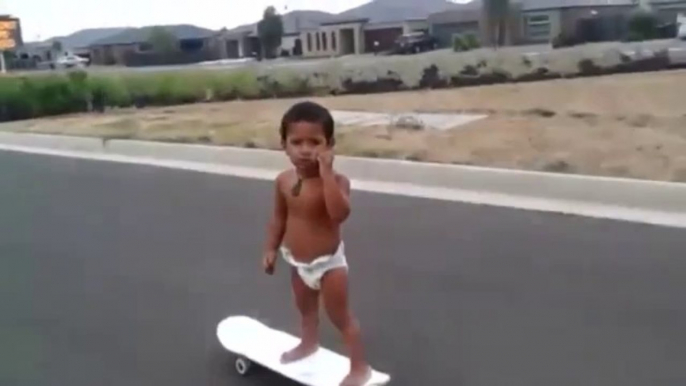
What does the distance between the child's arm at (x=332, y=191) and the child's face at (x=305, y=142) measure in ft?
0.20

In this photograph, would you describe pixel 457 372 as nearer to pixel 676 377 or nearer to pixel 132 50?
pixel 676 377

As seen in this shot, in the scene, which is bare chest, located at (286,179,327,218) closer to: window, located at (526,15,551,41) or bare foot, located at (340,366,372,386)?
bare foot, located at (340,366,372,386)

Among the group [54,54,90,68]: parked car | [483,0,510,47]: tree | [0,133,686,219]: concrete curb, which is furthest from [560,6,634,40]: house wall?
[54,54,90,68]: parked car

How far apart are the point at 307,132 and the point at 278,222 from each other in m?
0.58

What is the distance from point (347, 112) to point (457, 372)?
44.6ft

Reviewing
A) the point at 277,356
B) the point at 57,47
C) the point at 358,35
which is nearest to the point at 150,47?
the point at 57,47

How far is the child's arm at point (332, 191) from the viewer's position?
4004 mm

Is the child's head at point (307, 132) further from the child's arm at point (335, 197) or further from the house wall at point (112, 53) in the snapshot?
the house wall at point (112, 53)

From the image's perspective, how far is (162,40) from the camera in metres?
39.2

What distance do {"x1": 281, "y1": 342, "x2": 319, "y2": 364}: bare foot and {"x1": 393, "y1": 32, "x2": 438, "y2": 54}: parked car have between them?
2338cm

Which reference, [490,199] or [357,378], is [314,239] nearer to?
[357,378]

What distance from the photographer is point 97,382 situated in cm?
499

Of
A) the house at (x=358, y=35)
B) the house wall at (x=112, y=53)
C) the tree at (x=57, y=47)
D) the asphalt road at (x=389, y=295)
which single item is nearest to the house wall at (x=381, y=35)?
the house at (x=358, y=35)

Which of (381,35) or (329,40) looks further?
(381,35)
